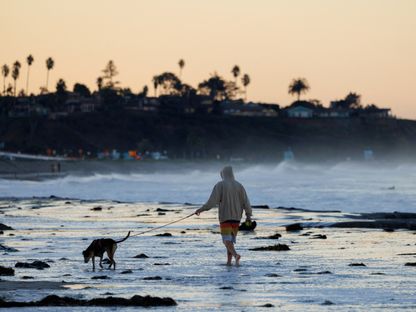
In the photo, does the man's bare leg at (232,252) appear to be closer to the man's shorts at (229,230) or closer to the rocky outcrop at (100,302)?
the man's shorts at (229,230)

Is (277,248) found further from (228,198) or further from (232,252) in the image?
(232,252)

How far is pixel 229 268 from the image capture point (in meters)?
18.7

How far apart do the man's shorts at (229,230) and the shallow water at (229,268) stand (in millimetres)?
492

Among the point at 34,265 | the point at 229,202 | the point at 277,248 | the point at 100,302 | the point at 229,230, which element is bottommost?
the point at 100,302

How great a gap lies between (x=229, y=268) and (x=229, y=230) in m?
1.10

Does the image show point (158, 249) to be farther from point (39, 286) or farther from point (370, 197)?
point (370, 197)

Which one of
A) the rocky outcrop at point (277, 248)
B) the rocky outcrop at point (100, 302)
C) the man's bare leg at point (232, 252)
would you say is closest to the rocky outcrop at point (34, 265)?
the man's bare leg at point (232, 252)

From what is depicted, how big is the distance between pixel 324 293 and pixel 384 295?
829 mm

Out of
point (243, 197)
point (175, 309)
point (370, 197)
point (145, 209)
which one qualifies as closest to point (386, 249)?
point (243, 197)

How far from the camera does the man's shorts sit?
1959 cm

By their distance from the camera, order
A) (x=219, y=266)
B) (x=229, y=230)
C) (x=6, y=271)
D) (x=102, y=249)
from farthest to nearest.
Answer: (x=229, y=230), (x=219, y=266), (x=102, y=249), (x=6, y=271)

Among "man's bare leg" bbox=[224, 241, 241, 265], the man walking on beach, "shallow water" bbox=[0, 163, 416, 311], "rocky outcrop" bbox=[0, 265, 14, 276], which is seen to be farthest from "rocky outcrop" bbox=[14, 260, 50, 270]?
"man's bare leg" bbox=[224, 241, 241, 265]

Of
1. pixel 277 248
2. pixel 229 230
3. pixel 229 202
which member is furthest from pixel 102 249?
pixel 277 248

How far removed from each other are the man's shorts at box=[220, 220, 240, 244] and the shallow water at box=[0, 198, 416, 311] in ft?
1.61
